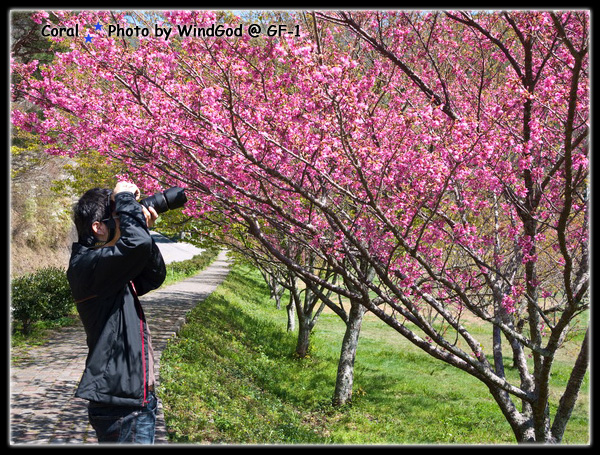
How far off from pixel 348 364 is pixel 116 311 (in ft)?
29.2

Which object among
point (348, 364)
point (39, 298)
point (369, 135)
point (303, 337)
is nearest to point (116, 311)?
point (369, 135)

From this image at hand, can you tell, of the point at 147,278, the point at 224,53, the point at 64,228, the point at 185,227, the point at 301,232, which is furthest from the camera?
the point at 64,228

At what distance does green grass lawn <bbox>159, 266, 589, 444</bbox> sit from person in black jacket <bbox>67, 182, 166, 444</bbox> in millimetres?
2802

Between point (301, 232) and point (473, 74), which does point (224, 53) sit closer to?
point (301, 232)

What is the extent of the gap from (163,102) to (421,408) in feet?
29.4

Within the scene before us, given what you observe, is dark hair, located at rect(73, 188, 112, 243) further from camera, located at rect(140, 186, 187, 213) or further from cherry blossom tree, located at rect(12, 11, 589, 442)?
cherry blossom tree, located at rect(12, 11, 589, 442)

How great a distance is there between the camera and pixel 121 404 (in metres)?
2.23

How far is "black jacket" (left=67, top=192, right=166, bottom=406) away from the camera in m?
2.25

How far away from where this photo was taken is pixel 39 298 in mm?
9453

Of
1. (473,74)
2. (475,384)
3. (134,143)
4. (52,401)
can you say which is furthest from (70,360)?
(475,384)

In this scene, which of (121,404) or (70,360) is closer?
(121,404)

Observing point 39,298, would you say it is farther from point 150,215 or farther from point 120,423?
point 120,423

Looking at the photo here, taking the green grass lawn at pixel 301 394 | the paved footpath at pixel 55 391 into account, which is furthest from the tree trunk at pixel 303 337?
the paved footpath at pixel 55 391

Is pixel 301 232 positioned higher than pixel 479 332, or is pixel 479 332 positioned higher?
pixel 301 232
